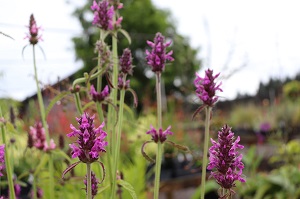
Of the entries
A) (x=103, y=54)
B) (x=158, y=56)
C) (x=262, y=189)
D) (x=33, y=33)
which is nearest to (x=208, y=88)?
(x=158, y=56)

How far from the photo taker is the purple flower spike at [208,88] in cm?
85

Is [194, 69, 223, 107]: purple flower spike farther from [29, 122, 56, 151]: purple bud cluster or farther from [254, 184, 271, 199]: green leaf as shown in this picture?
[254, 184, 271, 199]: green leaf

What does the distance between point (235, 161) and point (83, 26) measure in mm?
23877

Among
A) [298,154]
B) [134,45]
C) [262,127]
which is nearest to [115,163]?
[298,154]

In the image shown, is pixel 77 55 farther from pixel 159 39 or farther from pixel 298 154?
pixel 159 39

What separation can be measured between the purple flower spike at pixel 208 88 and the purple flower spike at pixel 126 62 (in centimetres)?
18

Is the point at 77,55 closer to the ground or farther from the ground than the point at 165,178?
farther from the ground

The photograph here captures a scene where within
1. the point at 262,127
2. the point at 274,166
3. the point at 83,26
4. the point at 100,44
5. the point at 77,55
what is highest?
the point at 83,26

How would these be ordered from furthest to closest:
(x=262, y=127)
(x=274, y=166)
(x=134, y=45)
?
(x=134, y=45)
(x=262, y=127)
(x=274, y=166)

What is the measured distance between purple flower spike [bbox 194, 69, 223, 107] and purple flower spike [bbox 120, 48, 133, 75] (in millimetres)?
181

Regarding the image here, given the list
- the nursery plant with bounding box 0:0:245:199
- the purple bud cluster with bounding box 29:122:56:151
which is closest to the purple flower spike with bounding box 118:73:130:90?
the nursery plant with bounding box 0:0:245:199

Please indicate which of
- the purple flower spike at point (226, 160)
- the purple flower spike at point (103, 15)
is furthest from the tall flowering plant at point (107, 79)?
the purple flower spike at point (226, 160)

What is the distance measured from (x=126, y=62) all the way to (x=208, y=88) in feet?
0.71

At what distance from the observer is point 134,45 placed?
74.0ft
